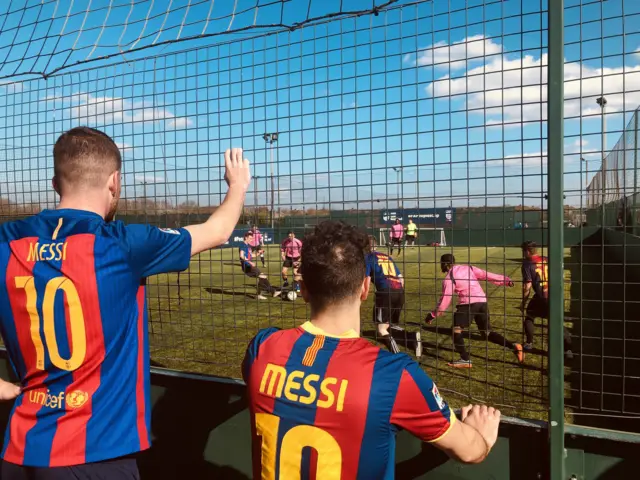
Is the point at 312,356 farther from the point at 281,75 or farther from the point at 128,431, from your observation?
the point at 281,75

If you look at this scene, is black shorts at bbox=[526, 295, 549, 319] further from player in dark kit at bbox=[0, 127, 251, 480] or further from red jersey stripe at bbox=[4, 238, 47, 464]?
red jersey stripe at bbox=[4, 238, 47, 464]

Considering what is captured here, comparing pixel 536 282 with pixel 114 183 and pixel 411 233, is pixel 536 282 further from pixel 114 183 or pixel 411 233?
pixel 114 183

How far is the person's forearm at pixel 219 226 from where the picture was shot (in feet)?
6.57

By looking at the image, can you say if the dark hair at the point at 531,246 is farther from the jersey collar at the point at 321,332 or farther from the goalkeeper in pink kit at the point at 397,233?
the jersey collar at the point at 321,332

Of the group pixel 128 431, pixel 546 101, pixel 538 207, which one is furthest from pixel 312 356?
pixel 546 101

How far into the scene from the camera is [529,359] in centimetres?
720

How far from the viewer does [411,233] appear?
340cm

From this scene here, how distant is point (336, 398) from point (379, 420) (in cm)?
15

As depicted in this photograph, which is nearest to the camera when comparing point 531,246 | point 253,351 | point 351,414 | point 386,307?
point 351,414

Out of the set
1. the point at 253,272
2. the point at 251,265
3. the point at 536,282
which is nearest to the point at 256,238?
the point at 251,265

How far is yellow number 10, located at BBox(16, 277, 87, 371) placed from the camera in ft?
5.62

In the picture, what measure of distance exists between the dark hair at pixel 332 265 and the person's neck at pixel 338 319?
23mm

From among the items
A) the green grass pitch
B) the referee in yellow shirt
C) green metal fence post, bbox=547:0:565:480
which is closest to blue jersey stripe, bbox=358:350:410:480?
green metal fence post, bbox=547:0:565:480

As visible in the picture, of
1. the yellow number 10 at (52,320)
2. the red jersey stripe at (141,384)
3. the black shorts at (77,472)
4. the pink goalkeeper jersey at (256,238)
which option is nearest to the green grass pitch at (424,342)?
the pink goalkeeper jersey at (256,238)
